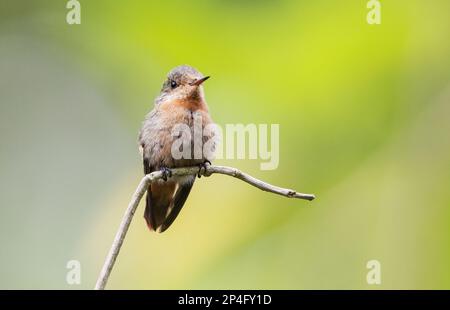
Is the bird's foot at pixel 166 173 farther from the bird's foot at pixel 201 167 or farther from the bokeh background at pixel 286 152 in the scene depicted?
the bokeh background at pixel 286 152

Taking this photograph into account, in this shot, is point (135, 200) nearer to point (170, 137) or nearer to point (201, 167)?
point (201, 167)

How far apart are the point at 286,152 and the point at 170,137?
0.82 metres

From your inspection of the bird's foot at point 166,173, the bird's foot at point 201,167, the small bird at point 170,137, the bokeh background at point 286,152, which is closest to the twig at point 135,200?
the bird's foot at point 166,173

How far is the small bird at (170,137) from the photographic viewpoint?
3.93 meters

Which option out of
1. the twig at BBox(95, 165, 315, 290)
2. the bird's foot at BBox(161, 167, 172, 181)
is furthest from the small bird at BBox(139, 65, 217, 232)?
the twig at BBox(95, 165, 315, 290)

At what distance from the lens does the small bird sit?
393 centimetres

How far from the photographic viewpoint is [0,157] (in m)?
5.22

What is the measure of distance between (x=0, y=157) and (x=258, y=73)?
2.20m

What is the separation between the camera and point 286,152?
432 cm

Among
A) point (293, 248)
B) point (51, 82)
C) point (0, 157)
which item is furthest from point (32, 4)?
point (293, 248)

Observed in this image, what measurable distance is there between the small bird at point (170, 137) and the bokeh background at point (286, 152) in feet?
0.98

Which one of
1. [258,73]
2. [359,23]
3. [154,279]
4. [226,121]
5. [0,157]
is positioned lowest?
[154,279]

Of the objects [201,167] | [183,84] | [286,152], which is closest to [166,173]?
[201,167]

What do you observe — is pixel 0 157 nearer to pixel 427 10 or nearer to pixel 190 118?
pixel 190 118
